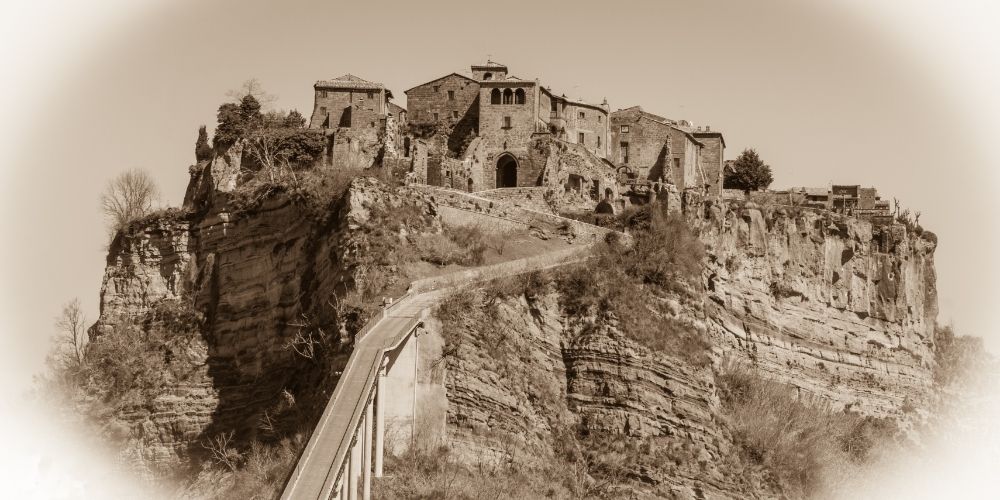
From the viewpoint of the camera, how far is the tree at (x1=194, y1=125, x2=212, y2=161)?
218 ft

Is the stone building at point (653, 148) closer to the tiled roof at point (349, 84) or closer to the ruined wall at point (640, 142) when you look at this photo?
the ruined wall at point (640, 142)

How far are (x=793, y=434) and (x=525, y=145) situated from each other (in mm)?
18315

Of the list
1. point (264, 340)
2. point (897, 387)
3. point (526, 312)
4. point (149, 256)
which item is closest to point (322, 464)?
point (526, 312)

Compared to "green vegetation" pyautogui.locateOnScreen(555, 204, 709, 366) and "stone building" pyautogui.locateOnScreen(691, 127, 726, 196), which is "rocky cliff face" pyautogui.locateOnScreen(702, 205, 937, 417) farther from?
"stone building" pyautogui.locateOnScreen(691, 127, 726, 196)

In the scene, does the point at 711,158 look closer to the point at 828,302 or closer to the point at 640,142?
the point at 640,142

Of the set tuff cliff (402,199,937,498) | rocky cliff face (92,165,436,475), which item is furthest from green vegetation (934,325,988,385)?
rocky cliff face (92,165,436,475)

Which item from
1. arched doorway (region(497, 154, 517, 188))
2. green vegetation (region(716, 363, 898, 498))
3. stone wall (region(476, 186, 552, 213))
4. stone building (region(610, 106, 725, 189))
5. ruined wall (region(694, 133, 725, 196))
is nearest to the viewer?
green vegetation (region(716, 363, 898, 498))

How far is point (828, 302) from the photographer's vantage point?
66438 mm

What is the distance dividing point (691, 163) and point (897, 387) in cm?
1311

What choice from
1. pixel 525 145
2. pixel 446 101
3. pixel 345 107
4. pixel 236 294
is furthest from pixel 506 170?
pixel 236 294

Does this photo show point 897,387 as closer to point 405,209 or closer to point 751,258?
point 751,258

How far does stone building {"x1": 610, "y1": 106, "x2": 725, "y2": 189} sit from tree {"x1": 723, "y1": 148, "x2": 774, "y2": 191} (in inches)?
82.3

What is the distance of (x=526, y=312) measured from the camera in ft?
170

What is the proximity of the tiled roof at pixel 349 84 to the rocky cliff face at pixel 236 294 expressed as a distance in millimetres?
7066
